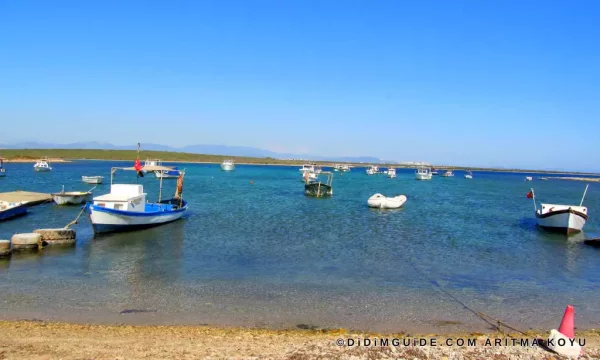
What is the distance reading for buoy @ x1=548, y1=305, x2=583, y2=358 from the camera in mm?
11312

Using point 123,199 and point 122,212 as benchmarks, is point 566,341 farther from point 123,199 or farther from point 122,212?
point 123,199

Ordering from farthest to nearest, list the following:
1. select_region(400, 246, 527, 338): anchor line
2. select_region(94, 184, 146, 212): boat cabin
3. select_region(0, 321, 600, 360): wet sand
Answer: select_region(94, 184, 146, 212): boat cabin → select_region(400, 246, 527, 338): anchor line → select_region(0, 321, 600, 360): wet sand

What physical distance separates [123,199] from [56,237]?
17.9ft

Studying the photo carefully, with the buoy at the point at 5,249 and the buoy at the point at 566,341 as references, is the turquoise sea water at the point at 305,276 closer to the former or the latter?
the buoy at the point at 5,249

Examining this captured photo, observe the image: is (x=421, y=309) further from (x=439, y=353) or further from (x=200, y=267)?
(x=200, y=267)

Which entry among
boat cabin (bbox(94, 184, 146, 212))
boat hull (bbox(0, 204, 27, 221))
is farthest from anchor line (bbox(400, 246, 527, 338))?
boat hull (bbox(0, 204, 27, 221))

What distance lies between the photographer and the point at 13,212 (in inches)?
1387

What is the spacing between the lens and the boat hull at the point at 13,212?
3371 cm

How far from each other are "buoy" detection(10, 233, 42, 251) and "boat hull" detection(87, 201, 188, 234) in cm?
511

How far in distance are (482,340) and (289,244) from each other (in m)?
17.0

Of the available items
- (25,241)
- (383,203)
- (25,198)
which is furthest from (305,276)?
(25,198)

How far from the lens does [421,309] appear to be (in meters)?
16.3

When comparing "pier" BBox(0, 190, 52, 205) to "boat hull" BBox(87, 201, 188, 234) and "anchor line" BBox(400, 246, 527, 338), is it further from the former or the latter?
"anchor line" BBox(400, 246, 527, 338)

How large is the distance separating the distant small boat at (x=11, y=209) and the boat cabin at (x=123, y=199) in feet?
29.7
